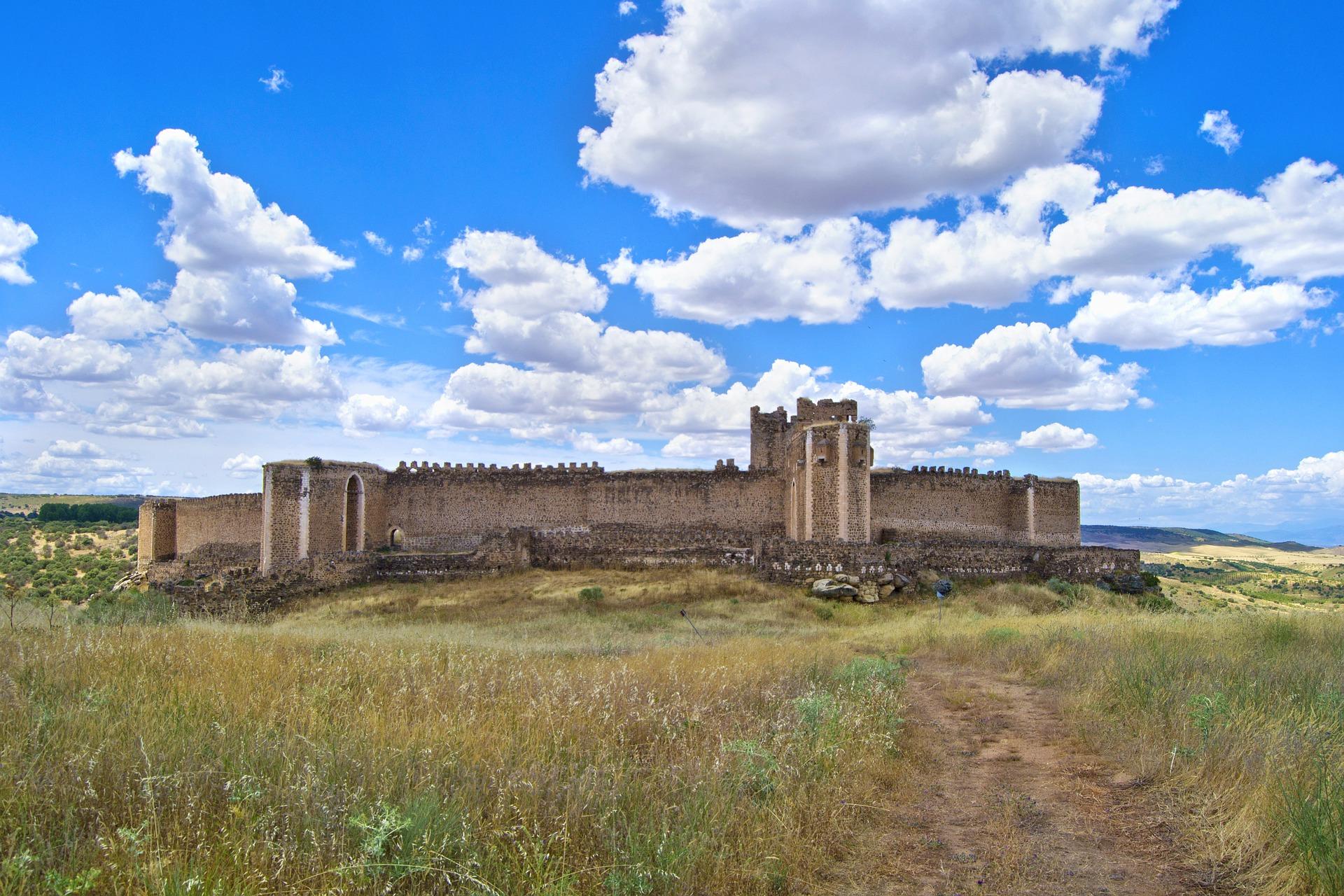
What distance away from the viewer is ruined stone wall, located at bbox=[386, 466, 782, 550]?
29938 mm

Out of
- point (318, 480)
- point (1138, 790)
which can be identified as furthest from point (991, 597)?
point (318, 480)

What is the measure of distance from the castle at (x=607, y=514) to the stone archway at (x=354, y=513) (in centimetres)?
5

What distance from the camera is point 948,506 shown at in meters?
30.7

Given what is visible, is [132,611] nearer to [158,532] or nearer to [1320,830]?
[1320,830]

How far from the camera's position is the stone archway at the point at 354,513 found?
29.4m

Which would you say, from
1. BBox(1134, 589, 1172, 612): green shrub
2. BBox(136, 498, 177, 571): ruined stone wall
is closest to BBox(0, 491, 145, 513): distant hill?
BBox(136, 498, 177, 571): ruined stone wall

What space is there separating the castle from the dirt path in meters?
17.3

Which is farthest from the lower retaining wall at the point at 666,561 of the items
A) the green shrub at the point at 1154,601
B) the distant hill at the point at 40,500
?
the distant hill at the point at 40,500

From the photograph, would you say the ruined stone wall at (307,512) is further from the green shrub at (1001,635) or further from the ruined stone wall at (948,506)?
the green shrub at (1001,635)

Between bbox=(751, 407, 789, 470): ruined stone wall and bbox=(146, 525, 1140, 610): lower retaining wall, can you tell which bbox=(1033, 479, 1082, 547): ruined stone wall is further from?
bbox=(751, 407, 789, 470): ruined stone wall

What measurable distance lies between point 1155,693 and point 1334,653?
3718mm

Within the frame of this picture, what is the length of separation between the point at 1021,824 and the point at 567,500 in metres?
26.6

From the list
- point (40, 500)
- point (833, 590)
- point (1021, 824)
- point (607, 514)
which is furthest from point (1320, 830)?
point (40, 500)

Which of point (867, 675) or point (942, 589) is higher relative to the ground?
point (867, 675)
